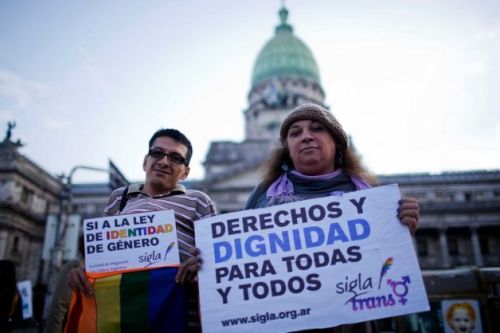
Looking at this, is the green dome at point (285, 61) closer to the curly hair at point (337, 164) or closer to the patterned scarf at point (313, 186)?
the curly hair at point (337, 164)

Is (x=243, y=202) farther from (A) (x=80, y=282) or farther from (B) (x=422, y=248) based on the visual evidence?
(A) (x=80, y=282)

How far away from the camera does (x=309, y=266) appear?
288cm

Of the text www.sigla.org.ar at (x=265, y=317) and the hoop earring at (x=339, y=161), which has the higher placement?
the hoop earring at (x=339, y=161)

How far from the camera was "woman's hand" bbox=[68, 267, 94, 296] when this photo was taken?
3.08 meters

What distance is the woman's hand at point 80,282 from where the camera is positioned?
3.08m

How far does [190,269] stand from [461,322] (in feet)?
22.1

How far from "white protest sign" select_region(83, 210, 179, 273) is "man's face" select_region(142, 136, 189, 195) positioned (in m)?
0.42

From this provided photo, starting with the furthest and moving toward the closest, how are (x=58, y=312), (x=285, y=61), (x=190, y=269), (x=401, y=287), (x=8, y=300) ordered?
(x=285, y=61)
(x=8, y=300)
(x=58, y=312)
(x=190, y=269)
(x=401, y=287)

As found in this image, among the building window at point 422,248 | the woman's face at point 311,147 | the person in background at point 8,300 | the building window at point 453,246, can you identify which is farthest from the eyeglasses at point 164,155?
the building window at point 453,246

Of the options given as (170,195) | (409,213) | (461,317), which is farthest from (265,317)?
(461,317)

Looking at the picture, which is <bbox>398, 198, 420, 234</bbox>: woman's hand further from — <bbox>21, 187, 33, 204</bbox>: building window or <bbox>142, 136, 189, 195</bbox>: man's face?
<bbox>21, 187, 33, 204</bbox>: building window

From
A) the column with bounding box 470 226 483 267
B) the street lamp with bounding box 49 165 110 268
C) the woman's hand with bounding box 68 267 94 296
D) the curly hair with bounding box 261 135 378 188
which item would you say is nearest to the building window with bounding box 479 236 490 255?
the column with bounding box 470 226 483 267

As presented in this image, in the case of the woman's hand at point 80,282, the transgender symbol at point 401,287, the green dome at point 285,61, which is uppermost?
the green dome at point 285,61

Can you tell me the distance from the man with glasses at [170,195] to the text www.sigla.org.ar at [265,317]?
1.87ft
